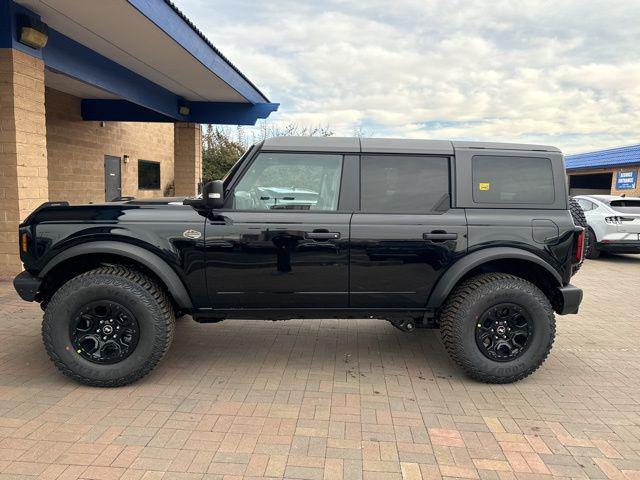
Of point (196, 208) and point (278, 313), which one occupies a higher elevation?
point (196, 208)

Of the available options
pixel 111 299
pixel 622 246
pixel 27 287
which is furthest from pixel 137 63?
pixel 622 246

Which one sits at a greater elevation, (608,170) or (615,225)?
(608,170)

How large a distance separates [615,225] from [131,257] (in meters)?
10.1

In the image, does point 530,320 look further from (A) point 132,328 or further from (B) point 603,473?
(A) point 132,328

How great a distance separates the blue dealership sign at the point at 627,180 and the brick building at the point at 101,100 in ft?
57.8

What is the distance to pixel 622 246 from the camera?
10.1m

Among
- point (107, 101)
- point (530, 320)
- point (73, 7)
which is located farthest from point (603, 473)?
point (107, 101)

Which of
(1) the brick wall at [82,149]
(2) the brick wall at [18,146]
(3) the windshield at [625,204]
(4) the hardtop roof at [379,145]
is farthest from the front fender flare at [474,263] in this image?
(1) the brick wall at [82,149]

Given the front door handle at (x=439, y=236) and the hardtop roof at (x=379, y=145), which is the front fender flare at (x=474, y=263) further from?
the hardtop roof at (x=379, y=145)

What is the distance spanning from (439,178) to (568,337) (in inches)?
101

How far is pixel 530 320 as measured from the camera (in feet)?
12.2

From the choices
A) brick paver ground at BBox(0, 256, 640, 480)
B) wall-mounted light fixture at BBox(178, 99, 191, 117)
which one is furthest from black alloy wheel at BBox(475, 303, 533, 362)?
wall-mounted light fixture at BBox(178, 99, 191, 117)

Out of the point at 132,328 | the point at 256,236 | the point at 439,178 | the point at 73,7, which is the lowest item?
the point at 132,328

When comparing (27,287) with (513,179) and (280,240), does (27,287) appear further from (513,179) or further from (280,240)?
(513,179)
